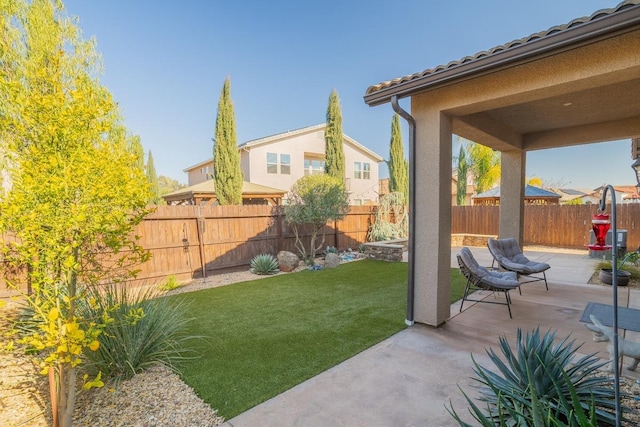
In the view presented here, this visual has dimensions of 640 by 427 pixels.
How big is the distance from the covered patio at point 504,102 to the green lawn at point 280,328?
3.62 ft

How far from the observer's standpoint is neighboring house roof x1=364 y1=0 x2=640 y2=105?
261 cm

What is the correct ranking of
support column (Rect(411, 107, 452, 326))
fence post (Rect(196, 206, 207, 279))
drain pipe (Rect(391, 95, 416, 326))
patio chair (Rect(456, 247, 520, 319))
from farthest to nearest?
1. fence post (Rect(196, 206, 207, 279))
2. patio chair (Rect(456, 247, 520, 319))
3. drain pipe (Rect(391, 95, 416, 326))
4. support column (Rect(411, 107, 452, 326))

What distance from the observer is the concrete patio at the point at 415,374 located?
2.54 meters

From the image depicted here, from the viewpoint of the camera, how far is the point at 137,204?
2.59 meters

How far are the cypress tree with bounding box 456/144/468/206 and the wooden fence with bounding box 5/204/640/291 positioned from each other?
8.68 m

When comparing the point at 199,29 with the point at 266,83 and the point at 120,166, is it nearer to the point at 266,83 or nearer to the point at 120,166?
the point at 266,83

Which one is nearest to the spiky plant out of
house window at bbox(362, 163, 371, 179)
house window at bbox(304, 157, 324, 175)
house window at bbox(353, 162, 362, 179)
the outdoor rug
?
the outdoor rug

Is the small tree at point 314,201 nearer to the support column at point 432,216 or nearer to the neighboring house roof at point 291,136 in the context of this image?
the support column at point 432,216

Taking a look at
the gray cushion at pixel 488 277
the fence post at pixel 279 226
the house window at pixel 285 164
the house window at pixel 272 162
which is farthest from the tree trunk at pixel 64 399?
the house window at pixel 285 164

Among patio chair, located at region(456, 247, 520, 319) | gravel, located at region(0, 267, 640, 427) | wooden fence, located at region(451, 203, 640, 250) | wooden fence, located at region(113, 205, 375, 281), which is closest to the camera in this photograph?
gravel, located at region(0, 267, 640, 427)

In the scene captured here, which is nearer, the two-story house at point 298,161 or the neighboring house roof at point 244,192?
the neighboring house roof at point 244,192

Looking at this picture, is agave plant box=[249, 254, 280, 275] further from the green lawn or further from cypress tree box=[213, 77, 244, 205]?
cypress tree box=[213, 77, 244, 205]

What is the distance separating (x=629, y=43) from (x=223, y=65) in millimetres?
13728

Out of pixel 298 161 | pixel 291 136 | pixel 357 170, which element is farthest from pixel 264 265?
pixel 357 170
